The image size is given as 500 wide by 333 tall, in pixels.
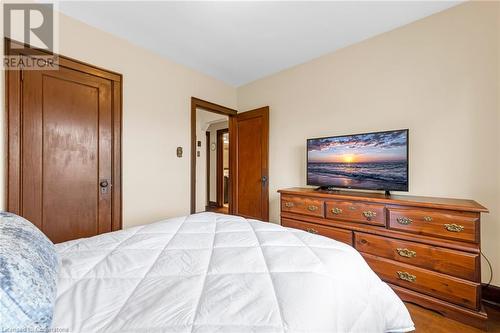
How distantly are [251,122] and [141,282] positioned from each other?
3.07 m

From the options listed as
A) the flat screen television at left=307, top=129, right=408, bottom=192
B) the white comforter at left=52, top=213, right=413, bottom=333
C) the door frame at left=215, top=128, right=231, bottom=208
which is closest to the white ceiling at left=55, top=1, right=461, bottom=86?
the flat screen television at left=307, top=129, right=408, bottom=192

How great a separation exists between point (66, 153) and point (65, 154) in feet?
0.04

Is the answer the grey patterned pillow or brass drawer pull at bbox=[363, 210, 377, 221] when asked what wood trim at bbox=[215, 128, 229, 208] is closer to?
brass drawer pull at bbox=[363, 210, 377, 221]

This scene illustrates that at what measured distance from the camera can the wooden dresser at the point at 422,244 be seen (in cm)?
154

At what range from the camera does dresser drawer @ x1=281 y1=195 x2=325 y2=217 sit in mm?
2281

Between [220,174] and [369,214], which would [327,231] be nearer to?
[369,214]

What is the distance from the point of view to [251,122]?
362 cm

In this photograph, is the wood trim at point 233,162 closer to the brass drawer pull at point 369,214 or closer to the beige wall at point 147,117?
the beige wall at point 147,117

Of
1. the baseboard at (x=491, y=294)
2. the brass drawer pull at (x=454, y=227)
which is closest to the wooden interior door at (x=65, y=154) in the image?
the brass drawer pull at (x=454, y=227)

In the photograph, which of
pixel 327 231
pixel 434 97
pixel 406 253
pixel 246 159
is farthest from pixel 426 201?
pixel 246 159

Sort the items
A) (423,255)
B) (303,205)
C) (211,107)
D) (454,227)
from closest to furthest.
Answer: (454,227) → (423,255) → (303,205) → (211,107)

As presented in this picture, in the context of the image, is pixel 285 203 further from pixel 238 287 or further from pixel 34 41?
pixel 34 41

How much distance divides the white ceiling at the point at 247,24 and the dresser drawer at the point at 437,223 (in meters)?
1.83

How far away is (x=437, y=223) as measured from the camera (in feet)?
5.41
